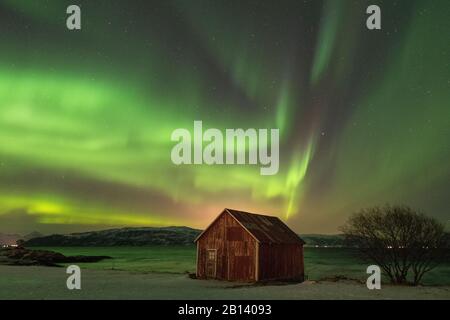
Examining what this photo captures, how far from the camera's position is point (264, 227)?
46.8 metres

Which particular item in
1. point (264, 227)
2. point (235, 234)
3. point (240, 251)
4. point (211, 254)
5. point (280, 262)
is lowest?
point (280, 262)

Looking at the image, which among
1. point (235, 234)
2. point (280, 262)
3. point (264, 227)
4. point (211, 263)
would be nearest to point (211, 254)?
point (211, 263)

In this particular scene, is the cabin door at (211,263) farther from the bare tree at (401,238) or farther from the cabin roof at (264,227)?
the bare tree at (401,238)

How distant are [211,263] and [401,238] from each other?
16.2 m

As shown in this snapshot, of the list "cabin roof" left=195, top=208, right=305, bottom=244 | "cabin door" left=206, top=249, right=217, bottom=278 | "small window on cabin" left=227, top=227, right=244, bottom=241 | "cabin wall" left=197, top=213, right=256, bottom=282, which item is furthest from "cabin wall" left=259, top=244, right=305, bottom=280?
"cabin door" left=206, top=249, right=217, bottom=278

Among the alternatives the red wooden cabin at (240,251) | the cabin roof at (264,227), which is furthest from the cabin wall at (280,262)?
the cabin roof at (264,227)

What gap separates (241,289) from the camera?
118 ft

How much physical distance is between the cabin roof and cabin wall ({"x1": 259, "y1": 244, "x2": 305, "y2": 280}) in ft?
2.04

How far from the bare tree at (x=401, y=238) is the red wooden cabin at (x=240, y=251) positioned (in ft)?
23.2

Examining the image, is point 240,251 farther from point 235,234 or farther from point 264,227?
point 264,227
